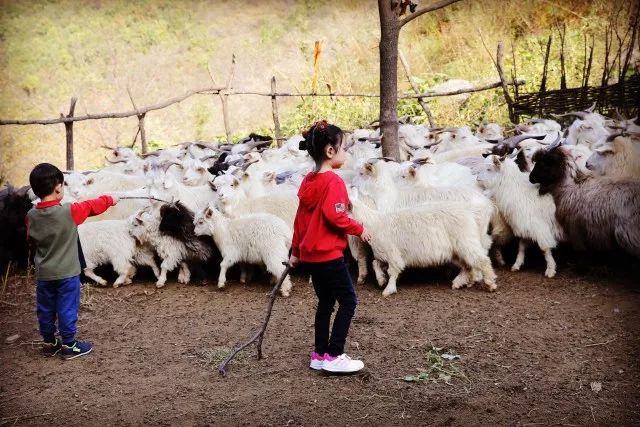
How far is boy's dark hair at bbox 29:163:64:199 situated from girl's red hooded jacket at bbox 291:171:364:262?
1.62 metres

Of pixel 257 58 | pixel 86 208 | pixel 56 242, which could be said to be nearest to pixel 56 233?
pixel 56 242

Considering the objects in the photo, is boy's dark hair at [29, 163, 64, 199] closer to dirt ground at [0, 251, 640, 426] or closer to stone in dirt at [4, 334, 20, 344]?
dirt ground at [0, 251, 640, 426]

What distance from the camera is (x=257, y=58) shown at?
14.4 metres

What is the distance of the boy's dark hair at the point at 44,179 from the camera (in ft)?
12.8

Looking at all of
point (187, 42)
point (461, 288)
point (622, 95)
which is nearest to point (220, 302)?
point (461, 288)

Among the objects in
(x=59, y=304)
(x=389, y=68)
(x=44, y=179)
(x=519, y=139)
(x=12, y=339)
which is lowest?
(x=12, y=339)

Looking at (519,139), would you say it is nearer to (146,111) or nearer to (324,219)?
(324,219)

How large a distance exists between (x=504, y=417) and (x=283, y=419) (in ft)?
3.69

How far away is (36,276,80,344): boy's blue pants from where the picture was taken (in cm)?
413

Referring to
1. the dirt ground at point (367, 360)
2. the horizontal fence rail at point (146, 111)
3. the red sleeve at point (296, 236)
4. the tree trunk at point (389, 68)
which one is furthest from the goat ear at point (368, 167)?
the horizontal fence rail at point (146, 111)

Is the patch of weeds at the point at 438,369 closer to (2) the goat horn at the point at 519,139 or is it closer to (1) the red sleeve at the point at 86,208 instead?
(1) the red sleeve at the point at 86,208

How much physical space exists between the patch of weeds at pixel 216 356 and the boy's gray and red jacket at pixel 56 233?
1020 mm

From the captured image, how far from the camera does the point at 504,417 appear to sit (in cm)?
311

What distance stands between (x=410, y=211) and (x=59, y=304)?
2816 mm
